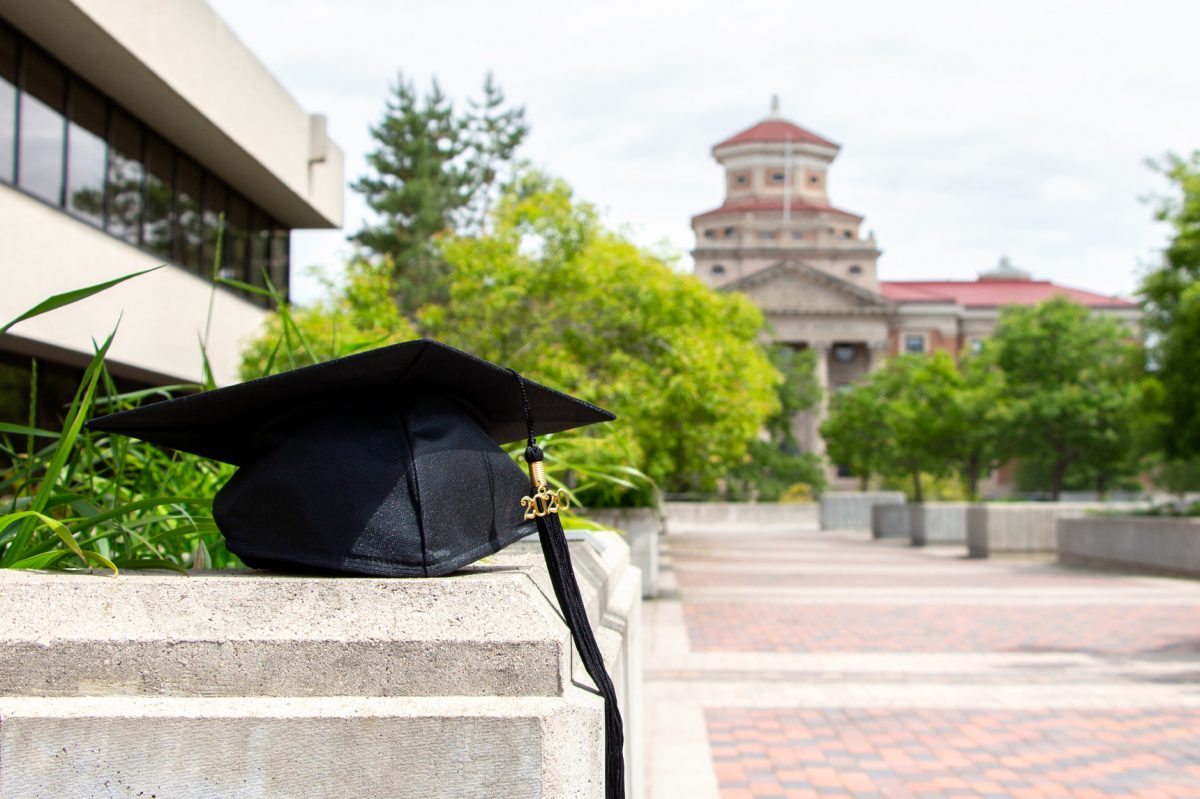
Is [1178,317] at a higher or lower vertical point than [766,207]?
lower

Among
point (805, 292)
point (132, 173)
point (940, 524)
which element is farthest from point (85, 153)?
point (805, 292)

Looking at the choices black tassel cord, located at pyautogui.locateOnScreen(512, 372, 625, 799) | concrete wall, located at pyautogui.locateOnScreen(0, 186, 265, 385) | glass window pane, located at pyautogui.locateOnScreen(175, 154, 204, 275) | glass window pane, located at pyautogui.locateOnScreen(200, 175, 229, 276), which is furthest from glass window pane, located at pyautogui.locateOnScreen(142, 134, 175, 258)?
black tassel cord, located at pyautogui.locateOnScreen(512, 372, 625, 799)

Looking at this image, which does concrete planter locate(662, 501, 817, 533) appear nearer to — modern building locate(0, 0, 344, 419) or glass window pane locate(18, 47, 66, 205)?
modern building locate(0, 0, 344, 419)

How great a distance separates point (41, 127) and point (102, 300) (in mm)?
2116

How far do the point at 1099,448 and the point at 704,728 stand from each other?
42.6 metres

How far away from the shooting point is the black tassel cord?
5.93 feet

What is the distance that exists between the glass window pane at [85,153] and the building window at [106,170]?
0.01 metres

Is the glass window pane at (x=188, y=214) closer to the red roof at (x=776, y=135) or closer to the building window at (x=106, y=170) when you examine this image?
the building window at (x=106, y=170)

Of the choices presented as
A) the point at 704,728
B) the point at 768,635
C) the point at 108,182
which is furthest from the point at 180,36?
the point at 704,728

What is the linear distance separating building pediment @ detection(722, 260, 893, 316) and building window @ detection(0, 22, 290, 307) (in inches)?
2107

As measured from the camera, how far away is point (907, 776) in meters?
5.26

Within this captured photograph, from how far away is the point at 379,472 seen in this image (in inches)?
77.2

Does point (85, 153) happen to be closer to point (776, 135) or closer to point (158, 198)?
point (158, 198)

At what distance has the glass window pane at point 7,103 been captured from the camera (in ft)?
43.6
